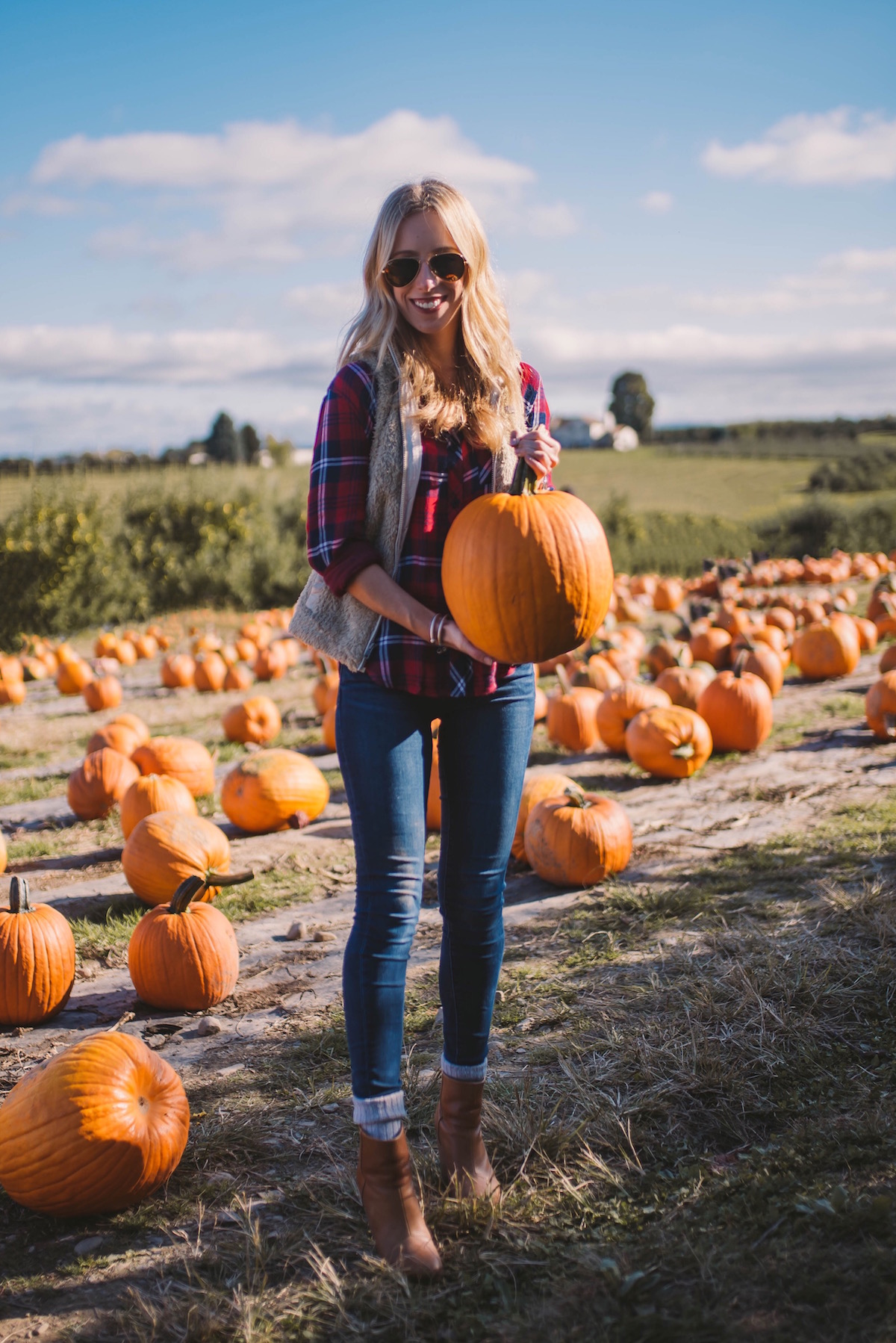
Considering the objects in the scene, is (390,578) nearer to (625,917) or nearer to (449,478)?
(449,478)

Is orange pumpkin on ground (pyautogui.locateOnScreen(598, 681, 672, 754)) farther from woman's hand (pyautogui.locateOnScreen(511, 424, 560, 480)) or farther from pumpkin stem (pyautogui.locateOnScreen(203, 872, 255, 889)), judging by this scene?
woman's hand (pyautogui.locateOnScreen(511, 424, 560, 480))

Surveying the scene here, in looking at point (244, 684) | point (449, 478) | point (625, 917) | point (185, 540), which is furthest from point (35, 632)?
point (449, 478)

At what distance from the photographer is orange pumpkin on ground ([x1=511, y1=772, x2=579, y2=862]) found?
452 centimetres

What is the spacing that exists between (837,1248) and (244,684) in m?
8.32

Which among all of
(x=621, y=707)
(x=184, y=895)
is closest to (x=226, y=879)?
(x=184, y=895)

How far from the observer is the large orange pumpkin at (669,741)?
5.69 m

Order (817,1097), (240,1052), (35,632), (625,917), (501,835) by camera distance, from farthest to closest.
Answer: (35,632)
(625,917)
(240,1052)
(817,1097)
(501,835)

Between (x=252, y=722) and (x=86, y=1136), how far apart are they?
502 cm

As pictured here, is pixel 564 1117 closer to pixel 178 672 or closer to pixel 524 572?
pixel 524 572

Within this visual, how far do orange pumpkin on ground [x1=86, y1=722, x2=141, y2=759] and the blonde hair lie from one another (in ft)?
14.6

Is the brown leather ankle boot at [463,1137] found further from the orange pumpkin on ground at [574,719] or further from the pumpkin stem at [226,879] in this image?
the orange pumpkin on ground at [574,719]

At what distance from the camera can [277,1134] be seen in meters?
2.54

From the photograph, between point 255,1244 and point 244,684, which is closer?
point 255,1244

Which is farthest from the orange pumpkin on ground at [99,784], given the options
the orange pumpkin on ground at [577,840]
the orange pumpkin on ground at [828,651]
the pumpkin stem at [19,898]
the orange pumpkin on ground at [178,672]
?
the orange pumpkin on ground at [828,651]
